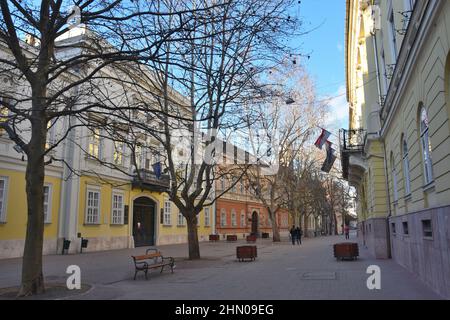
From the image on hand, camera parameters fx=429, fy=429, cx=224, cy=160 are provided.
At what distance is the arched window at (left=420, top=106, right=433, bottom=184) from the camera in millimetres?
9930

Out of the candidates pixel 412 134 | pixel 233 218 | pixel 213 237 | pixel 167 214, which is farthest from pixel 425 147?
pixel 233 218

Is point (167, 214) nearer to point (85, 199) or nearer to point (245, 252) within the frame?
point (85, 199)

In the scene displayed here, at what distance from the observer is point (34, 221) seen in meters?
10.0

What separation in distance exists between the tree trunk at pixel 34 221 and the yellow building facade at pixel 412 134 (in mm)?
8769

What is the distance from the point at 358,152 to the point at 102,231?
1606 centimetres

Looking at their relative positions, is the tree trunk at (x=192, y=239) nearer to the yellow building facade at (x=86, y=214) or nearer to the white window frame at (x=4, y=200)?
the yellow building facade at (x=86, y=214)

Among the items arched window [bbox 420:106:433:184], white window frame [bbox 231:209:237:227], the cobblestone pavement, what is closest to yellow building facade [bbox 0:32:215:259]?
the cobblestone pavement

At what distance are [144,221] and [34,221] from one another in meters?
22.3

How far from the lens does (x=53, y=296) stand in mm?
9609

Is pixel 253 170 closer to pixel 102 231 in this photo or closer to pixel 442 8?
pixel 102 231

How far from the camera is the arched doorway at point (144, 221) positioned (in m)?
30.7

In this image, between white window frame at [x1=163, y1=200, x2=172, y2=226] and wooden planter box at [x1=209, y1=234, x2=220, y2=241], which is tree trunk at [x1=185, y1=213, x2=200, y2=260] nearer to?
white window frame at [x1=163, y1=200, x2=172, y2=226]

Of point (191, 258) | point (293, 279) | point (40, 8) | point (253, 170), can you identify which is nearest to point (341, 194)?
point (253, 170)
